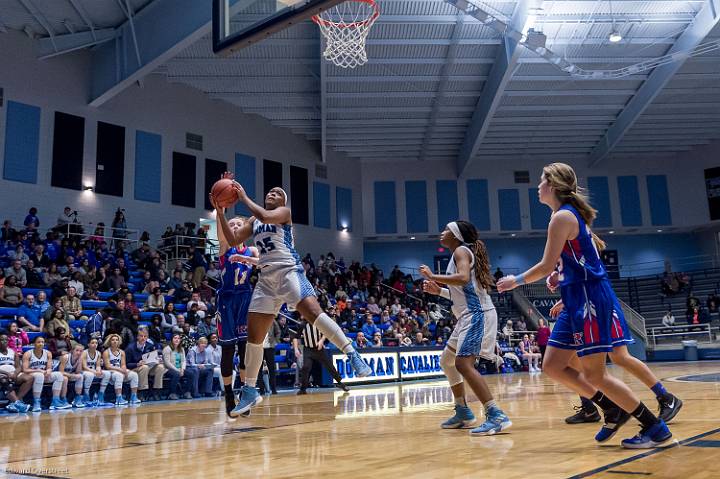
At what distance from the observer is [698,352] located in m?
21.5

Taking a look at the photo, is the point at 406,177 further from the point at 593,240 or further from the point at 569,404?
the point at 593,240

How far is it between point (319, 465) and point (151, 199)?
18728mm

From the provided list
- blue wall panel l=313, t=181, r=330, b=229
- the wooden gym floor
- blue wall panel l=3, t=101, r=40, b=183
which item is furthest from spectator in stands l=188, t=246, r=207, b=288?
the wooden gym floor

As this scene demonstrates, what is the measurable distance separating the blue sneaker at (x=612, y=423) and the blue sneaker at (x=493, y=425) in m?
0.75

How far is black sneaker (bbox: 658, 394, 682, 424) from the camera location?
13.8 ft

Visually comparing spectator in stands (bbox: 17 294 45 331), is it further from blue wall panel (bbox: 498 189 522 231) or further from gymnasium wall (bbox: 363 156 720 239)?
blue wall panel (bbox: 498 189 522 231)

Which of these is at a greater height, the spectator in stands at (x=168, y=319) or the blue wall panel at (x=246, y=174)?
the blue wall panel at (x=246, y=174)

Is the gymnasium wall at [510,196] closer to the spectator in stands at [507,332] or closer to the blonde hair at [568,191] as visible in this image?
the spectator in stands at [507,332]

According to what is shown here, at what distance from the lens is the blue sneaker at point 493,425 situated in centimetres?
450

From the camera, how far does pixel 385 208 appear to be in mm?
29938

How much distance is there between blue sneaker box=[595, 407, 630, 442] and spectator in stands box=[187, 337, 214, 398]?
898cm

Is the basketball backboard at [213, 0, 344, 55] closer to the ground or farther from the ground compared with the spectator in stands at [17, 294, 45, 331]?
farther from the ground

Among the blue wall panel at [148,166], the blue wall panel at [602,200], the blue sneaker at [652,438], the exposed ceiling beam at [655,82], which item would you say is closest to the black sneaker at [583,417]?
the blue sneaker at [652,438]

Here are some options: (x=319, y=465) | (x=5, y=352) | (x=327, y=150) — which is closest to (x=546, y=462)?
(x=319, y=465)
